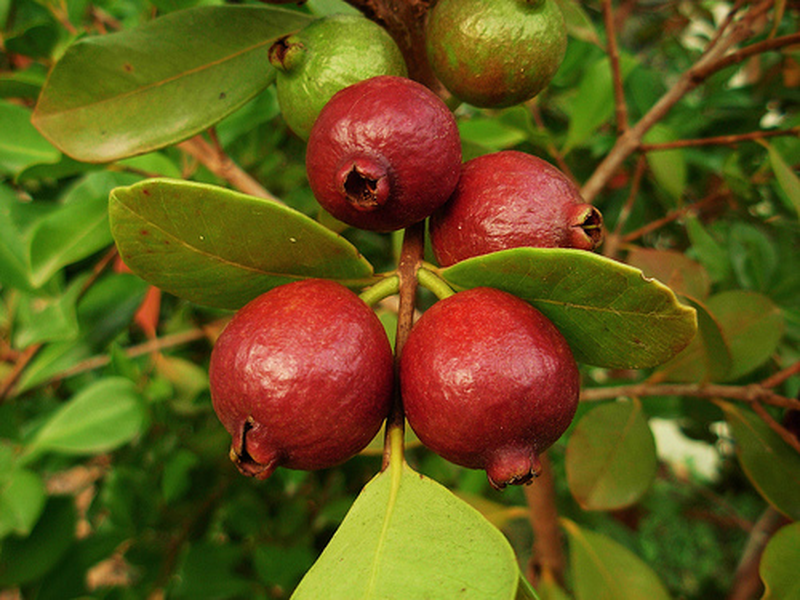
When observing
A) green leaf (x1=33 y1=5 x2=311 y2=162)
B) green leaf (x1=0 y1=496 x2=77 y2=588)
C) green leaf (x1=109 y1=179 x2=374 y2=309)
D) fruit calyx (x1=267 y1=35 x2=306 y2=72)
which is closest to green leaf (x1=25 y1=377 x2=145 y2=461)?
green leaf (x1=0 y1=496 x2=77 y2=588)

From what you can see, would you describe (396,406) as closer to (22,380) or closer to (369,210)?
(369,210)

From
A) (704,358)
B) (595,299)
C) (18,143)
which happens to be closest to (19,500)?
(18,143)

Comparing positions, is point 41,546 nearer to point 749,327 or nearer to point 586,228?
point 586,228

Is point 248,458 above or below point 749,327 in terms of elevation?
above

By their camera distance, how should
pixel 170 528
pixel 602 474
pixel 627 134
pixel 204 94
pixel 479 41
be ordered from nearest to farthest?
pixel 479 41, pixel 204 94, pixel 602 474, pixel 627 134, pixel 170 528

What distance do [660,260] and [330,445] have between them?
2.78 feet

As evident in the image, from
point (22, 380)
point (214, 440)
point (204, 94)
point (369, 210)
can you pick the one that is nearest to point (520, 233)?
point (369, 210)

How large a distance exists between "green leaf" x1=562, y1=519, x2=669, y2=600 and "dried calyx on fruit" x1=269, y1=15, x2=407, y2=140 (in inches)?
45.6

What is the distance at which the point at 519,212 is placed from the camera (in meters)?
0.67

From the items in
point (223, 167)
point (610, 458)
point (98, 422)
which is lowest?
point (98, 422)

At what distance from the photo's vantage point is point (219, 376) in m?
0.62

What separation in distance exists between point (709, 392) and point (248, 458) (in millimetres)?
973

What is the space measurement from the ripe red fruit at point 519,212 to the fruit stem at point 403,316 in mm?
54

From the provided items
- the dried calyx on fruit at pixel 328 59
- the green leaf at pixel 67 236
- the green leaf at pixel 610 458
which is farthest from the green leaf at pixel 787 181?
the green leaf at pixel 67 236
